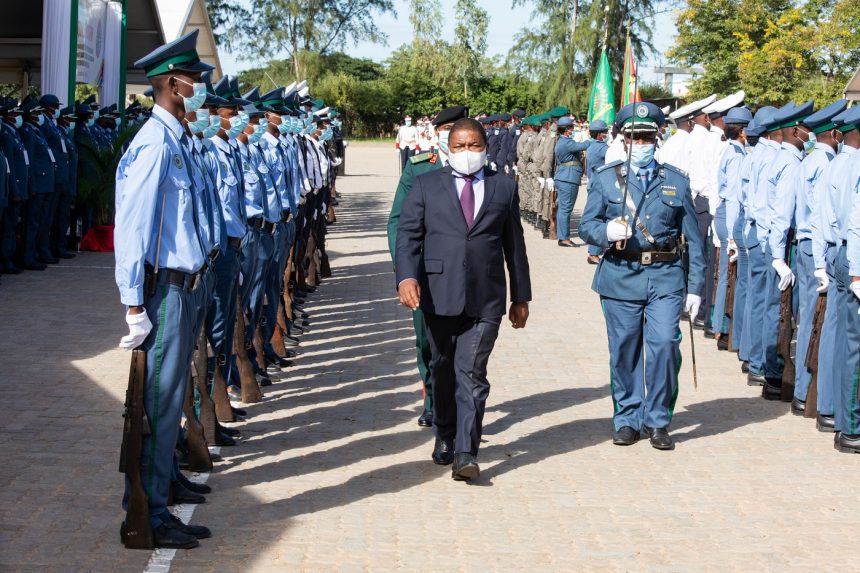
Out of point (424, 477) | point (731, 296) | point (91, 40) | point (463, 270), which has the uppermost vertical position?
point (91, 40)

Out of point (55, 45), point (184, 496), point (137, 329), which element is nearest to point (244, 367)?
point (184, 496)

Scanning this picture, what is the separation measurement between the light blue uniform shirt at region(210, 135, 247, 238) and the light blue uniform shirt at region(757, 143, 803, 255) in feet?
13.0

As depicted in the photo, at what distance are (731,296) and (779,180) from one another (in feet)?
7.37

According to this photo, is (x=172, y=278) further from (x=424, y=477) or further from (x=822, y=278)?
(x=822, y=278)

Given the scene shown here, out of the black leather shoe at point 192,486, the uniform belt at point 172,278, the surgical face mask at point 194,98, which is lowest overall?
the black leather shoe at point 192,486

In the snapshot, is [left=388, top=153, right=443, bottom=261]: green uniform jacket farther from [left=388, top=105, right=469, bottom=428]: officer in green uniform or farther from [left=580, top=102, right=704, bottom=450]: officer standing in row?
[left=580, top=102, right=704, bottom=450]: officer standing in row

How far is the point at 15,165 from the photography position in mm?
16016

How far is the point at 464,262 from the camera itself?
7387 mm

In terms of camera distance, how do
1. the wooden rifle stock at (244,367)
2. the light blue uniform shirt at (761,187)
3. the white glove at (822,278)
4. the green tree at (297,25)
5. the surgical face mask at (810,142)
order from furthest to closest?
the green tree at (297,25), the surgical face mask at (810,142), the light blue uniform shirt at (761,187), the wooden rifle stock at (244,367), the white glove at (822,278)

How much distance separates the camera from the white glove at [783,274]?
997 centimetres

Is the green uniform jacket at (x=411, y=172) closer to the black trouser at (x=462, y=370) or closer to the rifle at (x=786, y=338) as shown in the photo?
the black trouser at (x=462, y=370)

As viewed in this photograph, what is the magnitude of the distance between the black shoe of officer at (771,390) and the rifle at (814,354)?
60cm

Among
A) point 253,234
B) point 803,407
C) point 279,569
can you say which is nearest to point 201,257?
point 279,569

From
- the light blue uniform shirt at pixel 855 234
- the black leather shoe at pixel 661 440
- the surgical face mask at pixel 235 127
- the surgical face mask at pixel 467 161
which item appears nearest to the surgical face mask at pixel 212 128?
the surgical face mask at pixel 235 127
